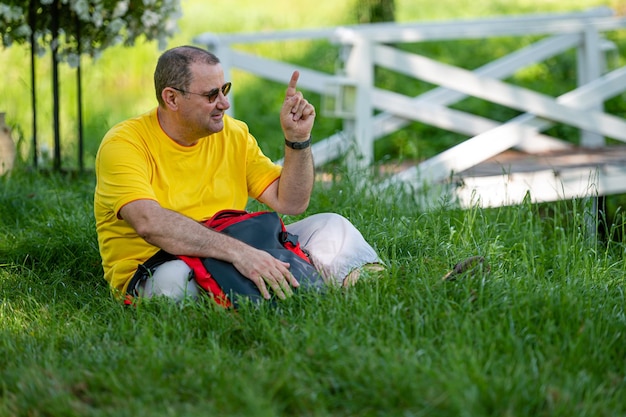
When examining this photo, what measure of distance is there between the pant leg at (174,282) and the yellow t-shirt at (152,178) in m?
0.23

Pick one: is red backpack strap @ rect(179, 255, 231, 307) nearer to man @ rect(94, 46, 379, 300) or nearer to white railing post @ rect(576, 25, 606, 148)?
man @ rect(94, 46, 379, 300)

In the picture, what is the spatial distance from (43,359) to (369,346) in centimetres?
108

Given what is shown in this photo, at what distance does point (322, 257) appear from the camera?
12.4ft

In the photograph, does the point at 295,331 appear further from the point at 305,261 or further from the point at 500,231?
the point at 500,231

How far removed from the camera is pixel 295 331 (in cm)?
324

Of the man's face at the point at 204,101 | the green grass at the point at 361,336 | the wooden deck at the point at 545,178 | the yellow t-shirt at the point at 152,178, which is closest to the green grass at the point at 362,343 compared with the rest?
the green grass at the point at 361,336

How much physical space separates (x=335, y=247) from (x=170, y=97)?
0.91 meters

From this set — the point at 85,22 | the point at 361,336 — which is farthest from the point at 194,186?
the point at 85,22

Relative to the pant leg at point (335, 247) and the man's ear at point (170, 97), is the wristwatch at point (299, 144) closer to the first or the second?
the pant leg at point (335, 247)

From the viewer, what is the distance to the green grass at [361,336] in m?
2.68

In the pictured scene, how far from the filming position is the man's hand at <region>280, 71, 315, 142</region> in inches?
150

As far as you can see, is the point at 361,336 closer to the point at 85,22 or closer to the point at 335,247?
the point at 335,247

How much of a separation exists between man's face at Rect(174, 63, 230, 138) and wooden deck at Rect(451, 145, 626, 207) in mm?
2263

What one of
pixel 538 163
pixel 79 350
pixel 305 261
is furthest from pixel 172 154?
pixel 538 163
